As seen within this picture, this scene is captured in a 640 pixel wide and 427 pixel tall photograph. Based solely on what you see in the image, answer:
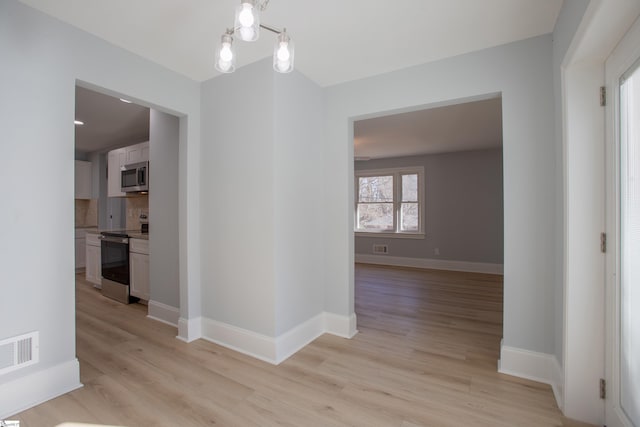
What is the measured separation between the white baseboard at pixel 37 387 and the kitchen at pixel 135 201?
118 cm

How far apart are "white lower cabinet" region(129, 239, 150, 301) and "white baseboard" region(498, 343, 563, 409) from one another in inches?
148

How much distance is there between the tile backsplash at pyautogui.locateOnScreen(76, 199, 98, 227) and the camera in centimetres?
626

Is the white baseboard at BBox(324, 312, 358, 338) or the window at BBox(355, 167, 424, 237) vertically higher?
the window at BBox(355, 167, 424, 237)

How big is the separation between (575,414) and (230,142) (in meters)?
3.04

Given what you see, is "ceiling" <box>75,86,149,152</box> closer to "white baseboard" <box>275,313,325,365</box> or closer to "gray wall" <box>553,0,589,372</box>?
A: "white baseboard" <box>275,313,325,365</box>

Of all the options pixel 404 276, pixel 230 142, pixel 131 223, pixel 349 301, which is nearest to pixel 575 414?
pixel 349 301

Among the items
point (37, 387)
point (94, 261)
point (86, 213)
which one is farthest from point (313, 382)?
point (86, 213)

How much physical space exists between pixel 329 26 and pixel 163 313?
3.22 metres

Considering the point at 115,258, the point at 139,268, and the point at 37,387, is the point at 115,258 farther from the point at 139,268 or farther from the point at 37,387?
the point at 37,387

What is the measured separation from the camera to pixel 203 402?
1.89m

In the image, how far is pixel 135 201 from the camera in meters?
5.10

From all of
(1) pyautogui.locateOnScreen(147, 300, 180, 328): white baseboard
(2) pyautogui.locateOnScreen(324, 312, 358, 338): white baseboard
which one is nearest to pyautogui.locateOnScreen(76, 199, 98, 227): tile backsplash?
(1) pyautogui.locateOnScreen(147, 300, 180, 328): white baseboard

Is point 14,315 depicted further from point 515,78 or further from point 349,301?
point 515,78

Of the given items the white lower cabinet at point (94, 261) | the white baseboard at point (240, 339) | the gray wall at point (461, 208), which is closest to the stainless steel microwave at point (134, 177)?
the white lower cabinet at point (94, 261)
